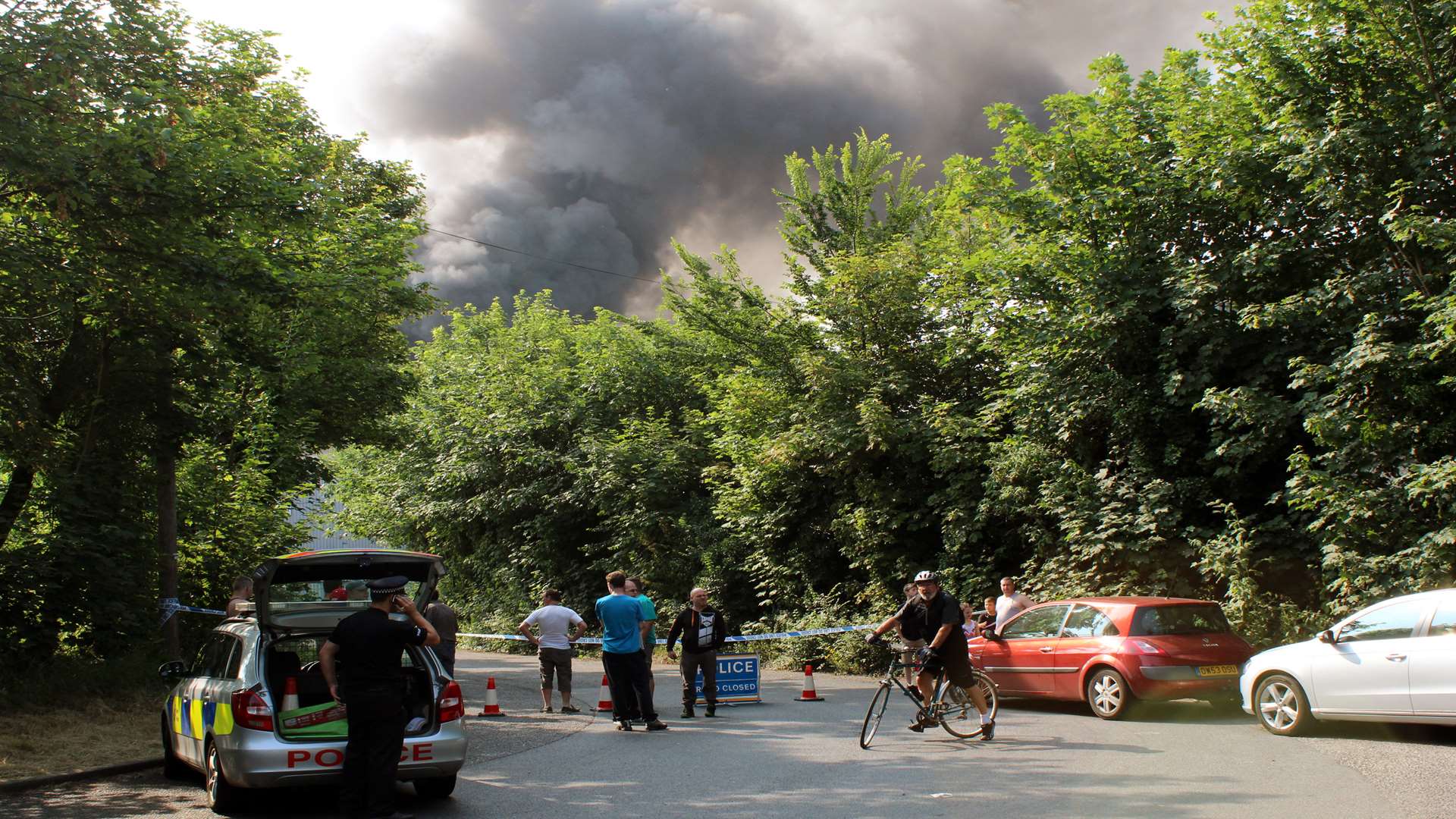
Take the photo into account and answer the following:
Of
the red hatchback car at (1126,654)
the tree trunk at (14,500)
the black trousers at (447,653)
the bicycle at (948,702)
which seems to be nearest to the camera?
the bicycle at (948,702)

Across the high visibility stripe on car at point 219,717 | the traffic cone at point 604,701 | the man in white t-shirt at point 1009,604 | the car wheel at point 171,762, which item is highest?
the man in white t-shirt at point 1009,604

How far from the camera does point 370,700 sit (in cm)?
694

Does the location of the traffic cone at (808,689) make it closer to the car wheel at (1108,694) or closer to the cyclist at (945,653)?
the car wheel at (1108,694)

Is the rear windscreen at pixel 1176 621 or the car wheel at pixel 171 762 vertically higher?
the rear windscreen at pixel 1176 621

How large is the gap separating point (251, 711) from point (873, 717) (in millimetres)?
5771

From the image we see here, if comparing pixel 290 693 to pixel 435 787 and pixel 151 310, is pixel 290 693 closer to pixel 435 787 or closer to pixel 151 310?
pixel 435 787

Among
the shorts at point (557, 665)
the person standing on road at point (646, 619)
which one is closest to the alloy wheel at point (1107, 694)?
the person standing on road at point (646, 619)

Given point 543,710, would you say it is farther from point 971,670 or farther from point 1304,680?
point 1304,680

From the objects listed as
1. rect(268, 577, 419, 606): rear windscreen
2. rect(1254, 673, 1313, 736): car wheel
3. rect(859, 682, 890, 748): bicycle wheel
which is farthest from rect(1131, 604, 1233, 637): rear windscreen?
rect(268, 577, 419, 606): rear windscreen

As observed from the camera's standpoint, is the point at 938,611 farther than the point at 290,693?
Yes

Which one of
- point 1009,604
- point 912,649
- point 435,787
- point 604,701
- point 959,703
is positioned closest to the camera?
point 435,787

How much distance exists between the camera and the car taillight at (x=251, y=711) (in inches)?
287

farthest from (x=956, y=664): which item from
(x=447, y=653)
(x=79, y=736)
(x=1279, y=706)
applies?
(x=79, y=736)

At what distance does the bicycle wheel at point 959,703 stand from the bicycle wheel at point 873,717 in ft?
1.94
